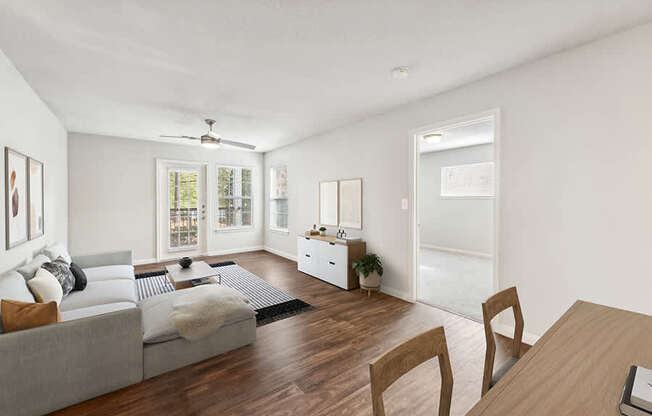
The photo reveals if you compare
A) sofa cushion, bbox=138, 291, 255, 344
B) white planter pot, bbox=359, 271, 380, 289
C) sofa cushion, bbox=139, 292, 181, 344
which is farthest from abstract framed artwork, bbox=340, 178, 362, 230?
sofa cushion, bbox=139, 292, 181, 344

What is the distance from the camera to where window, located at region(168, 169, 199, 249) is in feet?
19.5

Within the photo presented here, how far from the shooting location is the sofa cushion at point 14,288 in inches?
72.1

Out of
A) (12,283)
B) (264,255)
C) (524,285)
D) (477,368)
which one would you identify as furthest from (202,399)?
(264,255)

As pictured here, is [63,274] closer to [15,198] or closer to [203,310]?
[15,198]

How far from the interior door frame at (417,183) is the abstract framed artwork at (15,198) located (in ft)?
13.0

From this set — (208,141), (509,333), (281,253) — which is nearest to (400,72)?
(208,141)

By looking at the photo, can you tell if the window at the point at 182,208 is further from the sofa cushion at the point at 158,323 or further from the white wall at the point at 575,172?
the white wall at the point at 575,172

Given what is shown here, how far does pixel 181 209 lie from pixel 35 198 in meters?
3.03

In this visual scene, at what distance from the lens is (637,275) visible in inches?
78.1

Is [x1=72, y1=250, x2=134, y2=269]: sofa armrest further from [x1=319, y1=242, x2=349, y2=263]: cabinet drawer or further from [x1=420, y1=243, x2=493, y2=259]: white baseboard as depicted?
[x1=420, y1=243, x2=493, y2=259]: white baseboard

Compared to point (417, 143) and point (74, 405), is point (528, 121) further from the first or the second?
point (74, 405)

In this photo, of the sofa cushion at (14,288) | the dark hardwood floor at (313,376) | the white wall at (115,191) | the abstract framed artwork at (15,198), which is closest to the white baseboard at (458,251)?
the dark hardwood floor at (313,376)

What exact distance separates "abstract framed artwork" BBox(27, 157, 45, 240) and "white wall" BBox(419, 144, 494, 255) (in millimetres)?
7225

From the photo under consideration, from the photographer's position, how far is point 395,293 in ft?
12.3
